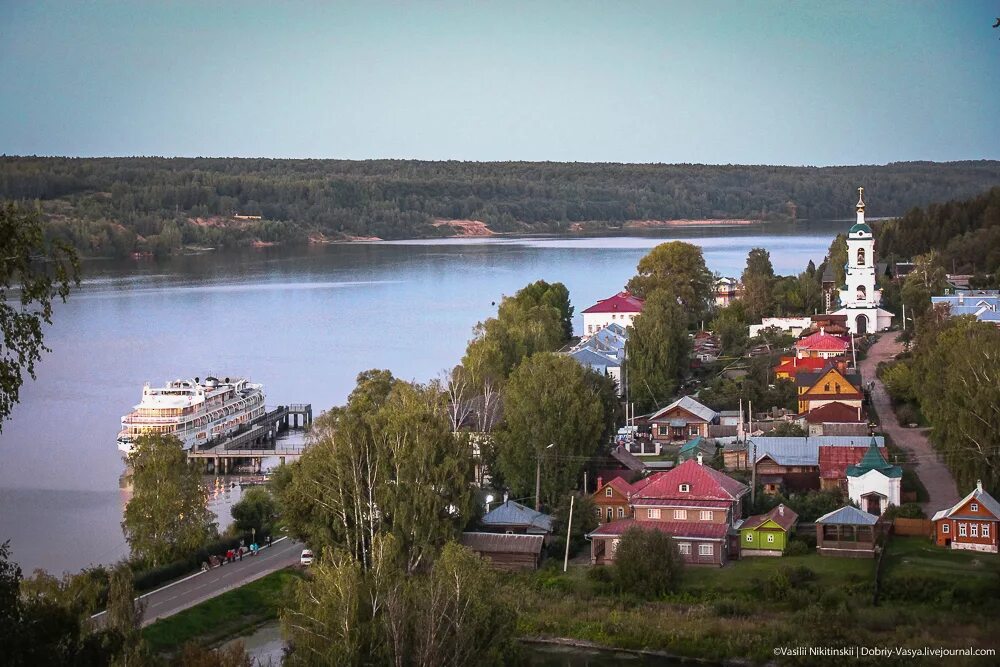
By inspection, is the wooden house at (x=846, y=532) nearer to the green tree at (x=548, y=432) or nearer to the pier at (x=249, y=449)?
the green tree at (x=548, y=432)

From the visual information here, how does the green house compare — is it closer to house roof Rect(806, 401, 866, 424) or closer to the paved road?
the paved road

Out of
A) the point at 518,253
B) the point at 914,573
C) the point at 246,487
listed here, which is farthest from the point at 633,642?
the point at 518,253

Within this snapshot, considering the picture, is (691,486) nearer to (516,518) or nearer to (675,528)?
(675,528)

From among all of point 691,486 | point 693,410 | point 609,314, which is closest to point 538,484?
point 691,486

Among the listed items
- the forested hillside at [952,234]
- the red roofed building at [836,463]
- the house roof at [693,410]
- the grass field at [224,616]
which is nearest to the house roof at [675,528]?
the red roofed building at [836,463]

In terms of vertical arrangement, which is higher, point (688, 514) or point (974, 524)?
point (974, 524)
